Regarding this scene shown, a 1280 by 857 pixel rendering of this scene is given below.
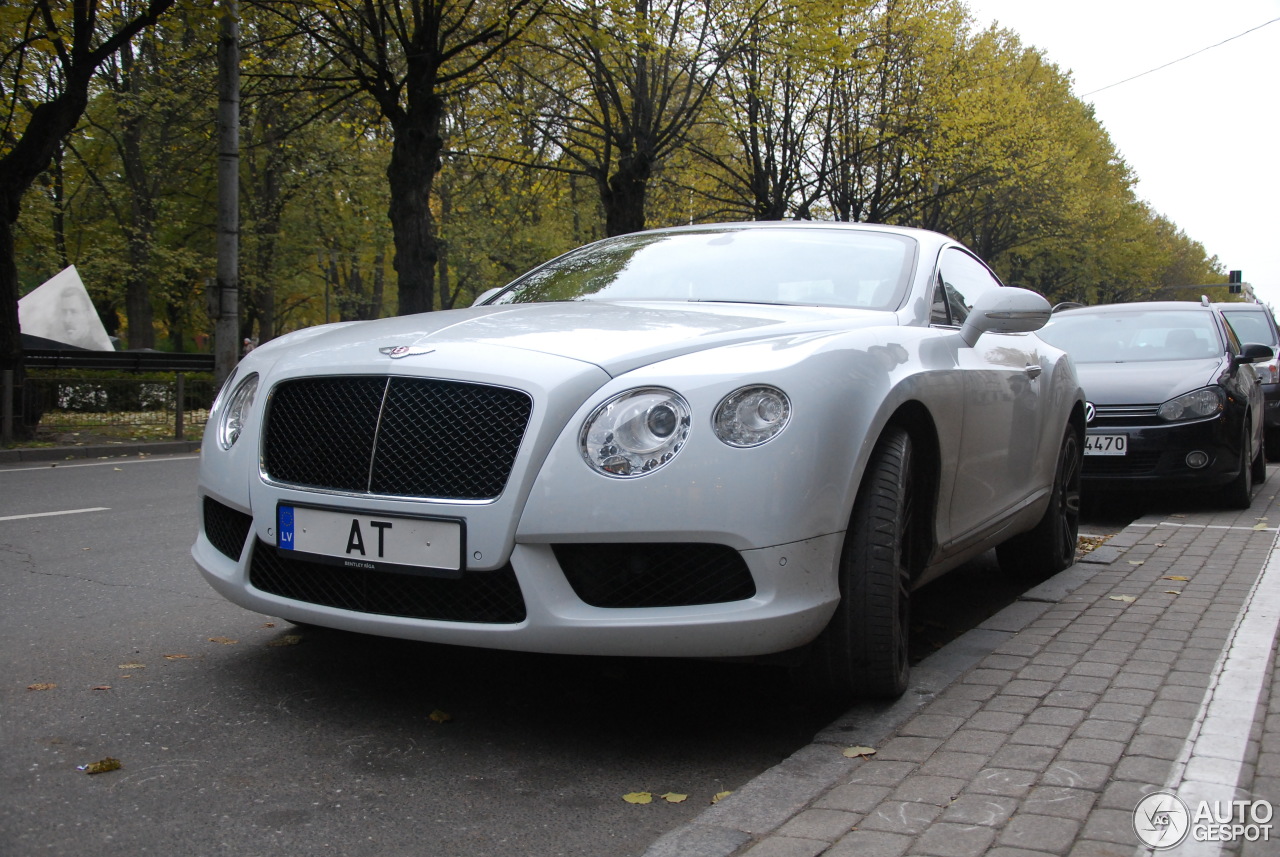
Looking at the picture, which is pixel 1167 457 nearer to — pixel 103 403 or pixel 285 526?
pixel 285 526

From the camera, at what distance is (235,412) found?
3705 mm

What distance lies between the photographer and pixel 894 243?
4609 mm

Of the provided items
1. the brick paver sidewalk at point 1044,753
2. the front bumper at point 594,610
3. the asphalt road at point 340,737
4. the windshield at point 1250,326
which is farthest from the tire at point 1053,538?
the windshield at point 1250,326

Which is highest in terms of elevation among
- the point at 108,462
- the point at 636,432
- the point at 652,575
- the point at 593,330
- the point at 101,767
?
the point at 593,330

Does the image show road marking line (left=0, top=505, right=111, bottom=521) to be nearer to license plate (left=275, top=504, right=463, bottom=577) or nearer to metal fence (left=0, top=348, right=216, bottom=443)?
license plate (left=275, top=504, right=463, bottom=577)

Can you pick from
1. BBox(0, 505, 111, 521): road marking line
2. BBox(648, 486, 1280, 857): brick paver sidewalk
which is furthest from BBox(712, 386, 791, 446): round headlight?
BBox(0, 505, 111, 521): road marking line

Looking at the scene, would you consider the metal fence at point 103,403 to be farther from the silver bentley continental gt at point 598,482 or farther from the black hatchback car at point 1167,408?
the silver bentley continental gt at point 598,482

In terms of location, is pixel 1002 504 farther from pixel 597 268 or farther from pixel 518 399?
pixel 518 399

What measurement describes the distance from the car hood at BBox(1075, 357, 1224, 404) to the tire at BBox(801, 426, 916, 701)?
5321 mm

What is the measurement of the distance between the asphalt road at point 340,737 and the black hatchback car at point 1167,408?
3800 millimetres

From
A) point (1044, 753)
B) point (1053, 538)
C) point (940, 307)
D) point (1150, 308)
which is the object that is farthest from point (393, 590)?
point (1150, 308)

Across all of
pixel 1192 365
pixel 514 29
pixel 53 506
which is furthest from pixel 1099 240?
pixel 53 506

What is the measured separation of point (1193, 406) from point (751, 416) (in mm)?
6297

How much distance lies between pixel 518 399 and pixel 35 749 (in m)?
1.49
